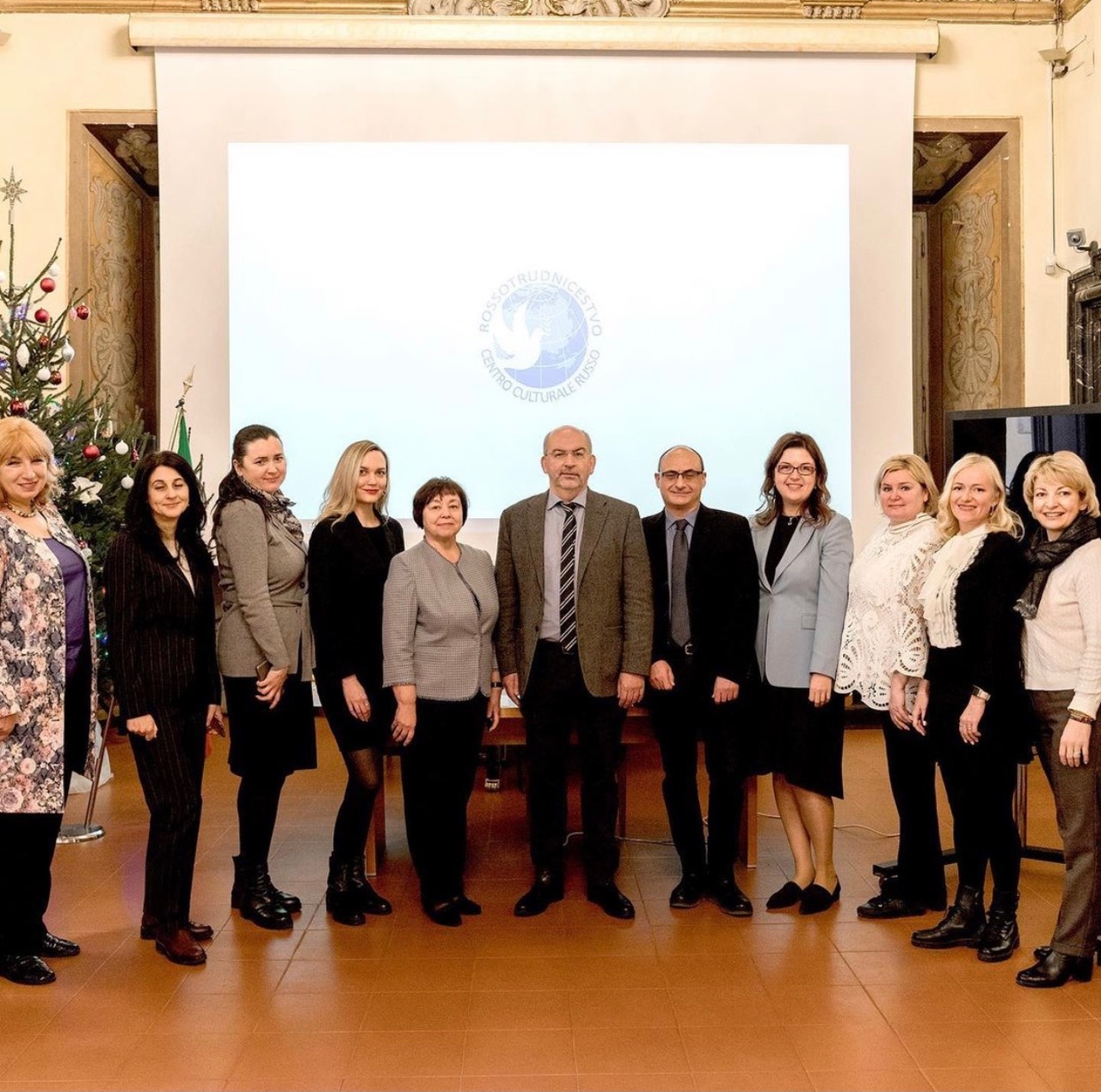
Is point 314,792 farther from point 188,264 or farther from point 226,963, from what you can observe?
point 188,264

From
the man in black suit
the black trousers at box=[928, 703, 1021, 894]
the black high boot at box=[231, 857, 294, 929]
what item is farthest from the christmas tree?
the black trousers at box=[928, 703, 1021, 894]

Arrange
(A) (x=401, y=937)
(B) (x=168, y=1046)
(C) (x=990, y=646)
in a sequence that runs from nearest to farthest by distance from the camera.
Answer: (B) (x=168, y=1046) → (C) (x=990, y=646) → (A) (x=401, y=937)

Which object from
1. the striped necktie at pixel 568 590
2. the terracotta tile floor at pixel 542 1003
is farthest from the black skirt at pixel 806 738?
the striped necktie at pixel 568 590

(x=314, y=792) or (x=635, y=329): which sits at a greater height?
(x=635, y=329)

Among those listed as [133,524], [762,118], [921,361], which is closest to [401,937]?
[133,524]

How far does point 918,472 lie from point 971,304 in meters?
4.44

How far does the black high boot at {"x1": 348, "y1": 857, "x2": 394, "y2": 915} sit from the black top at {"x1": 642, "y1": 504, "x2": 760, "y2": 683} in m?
1.29

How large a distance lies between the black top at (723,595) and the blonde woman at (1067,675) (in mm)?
884

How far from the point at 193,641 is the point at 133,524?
376 mm

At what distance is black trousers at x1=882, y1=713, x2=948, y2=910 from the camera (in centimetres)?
389

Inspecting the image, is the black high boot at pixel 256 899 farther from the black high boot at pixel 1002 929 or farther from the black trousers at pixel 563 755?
the black high boot at pixel 1002 929

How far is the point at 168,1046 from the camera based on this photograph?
296 centimetres

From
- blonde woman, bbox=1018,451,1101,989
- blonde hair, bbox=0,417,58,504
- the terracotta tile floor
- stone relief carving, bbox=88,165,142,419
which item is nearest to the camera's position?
the terracotta tile floor

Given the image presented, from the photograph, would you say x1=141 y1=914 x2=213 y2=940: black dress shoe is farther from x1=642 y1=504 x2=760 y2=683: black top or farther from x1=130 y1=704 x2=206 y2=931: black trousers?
x1=642 y1=504 x2=760 y2=683: black top
